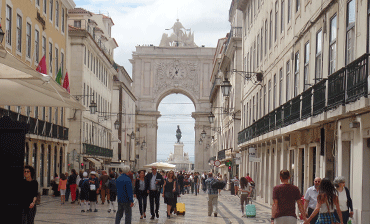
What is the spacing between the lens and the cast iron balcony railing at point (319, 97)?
16625 millimetres

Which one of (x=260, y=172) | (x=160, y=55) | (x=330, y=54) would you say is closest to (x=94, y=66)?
(x=260, y=172)

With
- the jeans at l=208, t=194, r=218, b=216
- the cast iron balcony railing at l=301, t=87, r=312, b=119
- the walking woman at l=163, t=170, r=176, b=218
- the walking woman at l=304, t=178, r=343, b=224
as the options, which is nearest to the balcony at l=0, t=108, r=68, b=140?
the walking woman at l=163, t=170, r=176, b=218

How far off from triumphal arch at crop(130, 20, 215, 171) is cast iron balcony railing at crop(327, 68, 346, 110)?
86.9 m

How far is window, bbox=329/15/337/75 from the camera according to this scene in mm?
17016

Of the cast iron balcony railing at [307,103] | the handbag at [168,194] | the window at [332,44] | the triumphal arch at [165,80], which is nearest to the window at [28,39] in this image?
the handbag at [168,194]

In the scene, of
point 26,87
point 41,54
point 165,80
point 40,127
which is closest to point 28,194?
point 26,87

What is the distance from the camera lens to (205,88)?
4077 inches

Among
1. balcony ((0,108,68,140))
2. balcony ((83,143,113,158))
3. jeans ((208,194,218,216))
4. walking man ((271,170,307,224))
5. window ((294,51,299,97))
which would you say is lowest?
jeans ((208,194,218,216))

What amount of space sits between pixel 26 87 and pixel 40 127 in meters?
23.1

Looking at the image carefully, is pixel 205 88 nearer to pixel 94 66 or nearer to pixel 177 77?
pixel 177 77

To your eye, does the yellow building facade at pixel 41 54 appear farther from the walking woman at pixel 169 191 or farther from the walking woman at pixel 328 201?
the walking woman at pixel 328 201

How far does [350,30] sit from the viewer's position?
1545cm

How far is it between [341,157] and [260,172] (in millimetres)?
17669

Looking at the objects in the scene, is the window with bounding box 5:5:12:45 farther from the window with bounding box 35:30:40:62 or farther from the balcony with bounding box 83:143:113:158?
the balcony with bounding box 83:143:113:158
